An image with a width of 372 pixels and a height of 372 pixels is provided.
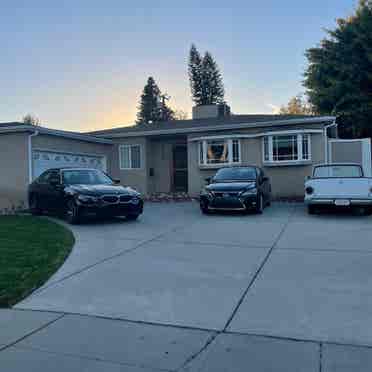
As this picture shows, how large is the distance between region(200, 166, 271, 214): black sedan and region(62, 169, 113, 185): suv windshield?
308 centimetres

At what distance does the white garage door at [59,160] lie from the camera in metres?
14.4

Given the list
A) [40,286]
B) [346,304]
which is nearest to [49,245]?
[40,286]

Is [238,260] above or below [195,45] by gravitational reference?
below

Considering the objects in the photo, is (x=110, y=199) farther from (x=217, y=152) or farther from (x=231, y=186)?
(x=217, y=152)

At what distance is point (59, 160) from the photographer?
15.8m

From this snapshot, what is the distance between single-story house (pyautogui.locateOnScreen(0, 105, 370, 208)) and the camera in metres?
14.2

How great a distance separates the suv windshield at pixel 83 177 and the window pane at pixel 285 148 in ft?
26.3

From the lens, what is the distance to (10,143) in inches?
558

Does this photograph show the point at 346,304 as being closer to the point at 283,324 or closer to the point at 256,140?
the point at 283,324

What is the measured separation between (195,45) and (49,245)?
54.7 metres

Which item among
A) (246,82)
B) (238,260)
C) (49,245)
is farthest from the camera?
(246,82)

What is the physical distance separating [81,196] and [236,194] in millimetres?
4531

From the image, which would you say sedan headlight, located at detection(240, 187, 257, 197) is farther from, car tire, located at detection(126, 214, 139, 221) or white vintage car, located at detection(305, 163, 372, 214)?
car tire, located at detection(126, 214, 139, 221)

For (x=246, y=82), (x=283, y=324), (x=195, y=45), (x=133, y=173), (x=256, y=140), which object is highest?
(x=195, y=45)
